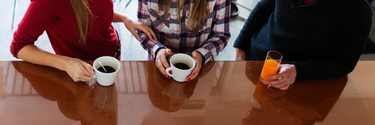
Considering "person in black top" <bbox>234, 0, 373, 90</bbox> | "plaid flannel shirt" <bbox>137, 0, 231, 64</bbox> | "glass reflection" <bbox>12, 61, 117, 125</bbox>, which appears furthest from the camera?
"plaid flannel shirt" <bbox>137, 0, 231, 64</bbox>

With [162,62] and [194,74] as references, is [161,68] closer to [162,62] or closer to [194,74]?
[162,62]

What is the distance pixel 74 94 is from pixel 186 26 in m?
0.61

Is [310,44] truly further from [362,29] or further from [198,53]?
[198,53]

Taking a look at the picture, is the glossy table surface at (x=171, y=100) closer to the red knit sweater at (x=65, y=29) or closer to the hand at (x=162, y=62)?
the hand at (x=162, y=62)

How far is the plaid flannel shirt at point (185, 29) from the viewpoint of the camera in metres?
1.21

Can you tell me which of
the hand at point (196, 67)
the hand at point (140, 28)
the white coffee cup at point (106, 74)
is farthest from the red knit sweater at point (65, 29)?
the hand at point (196, 67)

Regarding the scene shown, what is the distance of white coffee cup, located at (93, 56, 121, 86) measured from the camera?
0.94 meters

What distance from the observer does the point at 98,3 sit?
1.18 meters

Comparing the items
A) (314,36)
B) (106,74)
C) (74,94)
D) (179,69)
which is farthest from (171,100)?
(314,36)

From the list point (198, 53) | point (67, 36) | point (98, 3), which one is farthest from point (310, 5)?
point (67, 36)

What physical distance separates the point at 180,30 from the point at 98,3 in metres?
0.41

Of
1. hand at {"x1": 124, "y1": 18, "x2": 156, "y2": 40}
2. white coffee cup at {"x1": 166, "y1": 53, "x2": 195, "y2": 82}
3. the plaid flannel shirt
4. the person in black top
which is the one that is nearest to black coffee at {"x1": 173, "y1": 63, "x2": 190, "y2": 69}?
white coffee cup at {"x1": 166, "y1": 53, "x2": 195, "y2": 82}

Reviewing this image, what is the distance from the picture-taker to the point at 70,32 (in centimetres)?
114

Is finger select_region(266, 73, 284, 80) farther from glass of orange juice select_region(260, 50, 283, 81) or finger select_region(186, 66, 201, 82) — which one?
finger select_region(186, 66, 201, 82)
